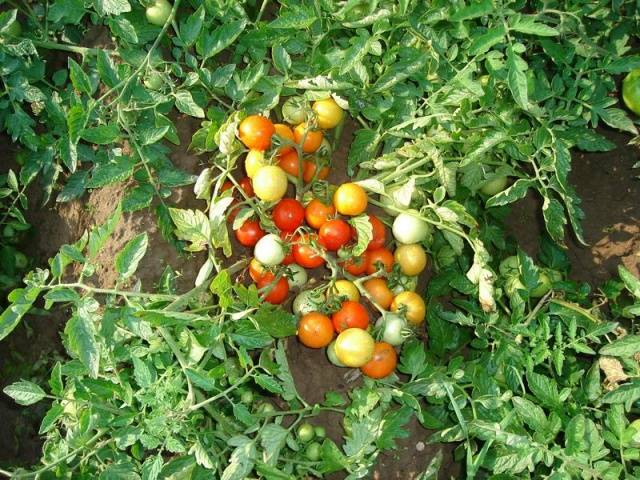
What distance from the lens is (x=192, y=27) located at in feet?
6.11

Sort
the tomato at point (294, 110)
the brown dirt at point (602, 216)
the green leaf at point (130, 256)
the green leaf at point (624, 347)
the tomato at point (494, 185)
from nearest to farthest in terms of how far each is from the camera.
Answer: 1. the green leaf at point (130, 256)
2. the green leaf at point (624, 347)
3. the tomato at point (294, 110)
4. the tomato at point (494, 185)
5. the brown dirt at point (602, 216)

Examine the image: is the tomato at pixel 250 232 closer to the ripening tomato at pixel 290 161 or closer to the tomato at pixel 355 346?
the ripening tomato at pixel 290 161

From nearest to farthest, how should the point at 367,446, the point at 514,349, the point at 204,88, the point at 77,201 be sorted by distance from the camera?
the point at 367,446, the point at 514,349, the point at 204,88, the point at 77,201

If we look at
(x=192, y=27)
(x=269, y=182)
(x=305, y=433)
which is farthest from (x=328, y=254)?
(x=192, y=27)

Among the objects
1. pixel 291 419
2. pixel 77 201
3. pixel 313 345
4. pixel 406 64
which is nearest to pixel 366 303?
pixel 313 345

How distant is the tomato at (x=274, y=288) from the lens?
187cm

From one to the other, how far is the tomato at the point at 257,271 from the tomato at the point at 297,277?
3.3 inches

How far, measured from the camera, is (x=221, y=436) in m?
1.79

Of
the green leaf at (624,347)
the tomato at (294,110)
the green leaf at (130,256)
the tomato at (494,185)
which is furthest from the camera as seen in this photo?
A: the tomato at (494,185)

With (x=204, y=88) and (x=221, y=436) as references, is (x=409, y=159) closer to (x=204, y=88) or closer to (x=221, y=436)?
(x=204, y=88)

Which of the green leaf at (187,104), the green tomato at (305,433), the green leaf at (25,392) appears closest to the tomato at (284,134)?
the green leaf at (187,104)

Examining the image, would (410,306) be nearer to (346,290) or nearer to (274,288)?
(346,290)

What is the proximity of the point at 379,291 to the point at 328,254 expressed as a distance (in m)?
0.20

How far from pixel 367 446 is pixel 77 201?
4.23 ft
